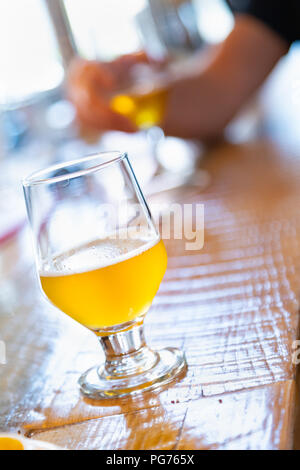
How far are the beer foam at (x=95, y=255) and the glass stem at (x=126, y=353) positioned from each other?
6cm

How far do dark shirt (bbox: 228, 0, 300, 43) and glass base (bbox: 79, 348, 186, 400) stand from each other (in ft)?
3.97

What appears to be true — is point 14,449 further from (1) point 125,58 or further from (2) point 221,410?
(1) point 125,58

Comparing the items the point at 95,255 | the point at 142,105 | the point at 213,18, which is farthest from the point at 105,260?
the point at 213,18

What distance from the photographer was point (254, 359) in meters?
0.46

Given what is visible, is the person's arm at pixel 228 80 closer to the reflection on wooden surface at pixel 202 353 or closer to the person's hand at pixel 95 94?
the person's hand at pixel 95 94

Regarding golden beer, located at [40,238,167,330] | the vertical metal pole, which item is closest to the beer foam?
golden beer, located at [40,238,167,330]

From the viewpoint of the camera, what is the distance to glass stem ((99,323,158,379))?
1.61 feet

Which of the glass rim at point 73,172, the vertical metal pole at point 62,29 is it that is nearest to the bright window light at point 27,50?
the vertical metal pole at point 62,29

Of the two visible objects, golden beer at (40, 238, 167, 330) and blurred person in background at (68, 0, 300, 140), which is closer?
golden beer at (40, 238, 167, 330)

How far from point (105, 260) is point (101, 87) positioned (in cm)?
113

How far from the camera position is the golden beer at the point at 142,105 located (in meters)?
1.26

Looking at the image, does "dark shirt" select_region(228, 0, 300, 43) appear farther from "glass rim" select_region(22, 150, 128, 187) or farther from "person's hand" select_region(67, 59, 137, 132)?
"glass rim" select_region(22, 150, 128, 187)
